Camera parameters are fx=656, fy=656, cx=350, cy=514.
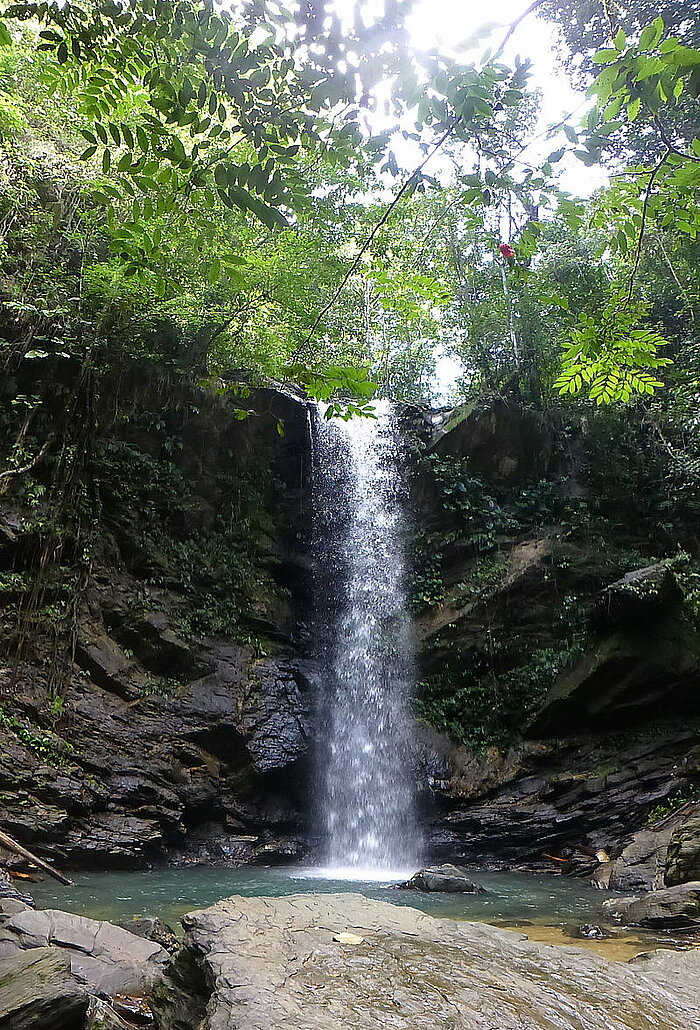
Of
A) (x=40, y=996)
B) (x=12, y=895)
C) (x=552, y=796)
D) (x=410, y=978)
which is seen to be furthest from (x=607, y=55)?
(x=552, y=796)

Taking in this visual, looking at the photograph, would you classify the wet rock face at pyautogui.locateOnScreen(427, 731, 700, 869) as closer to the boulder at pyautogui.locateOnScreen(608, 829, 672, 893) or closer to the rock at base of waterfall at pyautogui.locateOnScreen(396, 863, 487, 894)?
the boulder at pyautogui.locateOnScreen(608, 829, 672, 893)

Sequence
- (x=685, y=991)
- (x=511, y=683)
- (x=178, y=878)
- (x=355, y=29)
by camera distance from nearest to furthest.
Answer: (x=685, y=991), (x=355, y=29), (x=178, y=878), (x=511, y=683)

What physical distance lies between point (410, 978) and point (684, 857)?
15.6ft

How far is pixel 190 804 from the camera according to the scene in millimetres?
9273

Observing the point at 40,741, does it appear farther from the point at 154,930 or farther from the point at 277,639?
the point at 154,930

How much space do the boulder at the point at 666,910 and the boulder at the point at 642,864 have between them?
1.46 m

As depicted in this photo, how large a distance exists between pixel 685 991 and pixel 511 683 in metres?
9.15

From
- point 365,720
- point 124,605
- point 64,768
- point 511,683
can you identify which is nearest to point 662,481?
point 511,683

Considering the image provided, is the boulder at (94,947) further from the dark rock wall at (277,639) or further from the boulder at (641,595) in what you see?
the boulder at (641,595)

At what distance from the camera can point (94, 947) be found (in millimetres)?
3617

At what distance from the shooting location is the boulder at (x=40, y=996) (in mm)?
2387

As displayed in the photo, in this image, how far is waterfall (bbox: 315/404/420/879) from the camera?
10075 mm

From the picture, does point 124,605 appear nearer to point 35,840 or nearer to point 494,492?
point 35,840

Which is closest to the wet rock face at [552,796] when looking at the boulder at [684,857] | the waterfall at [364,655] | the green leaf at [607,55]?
the waterfall at [364,655]
